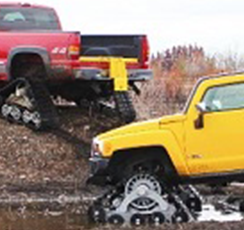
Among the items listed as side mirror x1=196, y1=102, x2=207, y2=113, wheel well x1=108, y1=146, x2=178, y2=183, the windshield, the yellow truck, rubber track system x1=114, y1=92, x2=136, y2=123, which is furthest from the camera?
the windshield

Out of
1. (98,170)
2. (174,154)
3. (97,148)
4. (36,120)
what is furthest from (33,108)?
(174,154)

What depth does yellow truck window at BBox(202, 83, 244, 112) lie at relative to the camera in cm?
1041

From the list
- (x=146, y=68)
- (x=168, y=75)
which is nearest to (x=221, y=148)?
(x=146, y=68)

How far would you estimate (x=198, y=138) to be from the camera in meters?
10.5

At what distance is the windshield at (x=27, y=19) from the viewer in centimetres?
1747

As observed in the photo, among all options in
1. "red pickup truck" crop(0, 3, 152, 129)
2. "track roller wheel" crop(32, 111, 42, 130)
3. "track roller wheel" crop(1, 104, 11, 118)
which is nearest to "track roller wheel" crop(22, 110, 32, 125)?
"red pickup truck" crop(0, 3, 152, 129)

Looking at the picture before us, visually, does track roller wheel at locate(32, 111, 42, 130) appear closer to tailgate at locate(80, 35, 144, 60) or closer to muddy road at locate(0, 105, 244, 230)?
muddy road at locate(0, 105, 244, 230)

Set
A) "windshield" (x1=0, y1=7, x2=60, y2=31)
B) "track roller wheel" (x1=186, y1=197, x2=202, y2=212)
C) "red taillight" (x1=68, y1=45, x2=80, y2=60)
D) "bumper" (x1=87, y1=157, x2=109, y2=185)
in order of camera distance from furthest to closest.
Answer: "windshield" (x1=0, y1=7, x2=60, y2=31)
"red taillight" (x1=68, y1=45, x2=80, y2=60)
"track roller wheel" (x1=186, y1=197, x2=202, y2=212)
"bumper" (x1=87, y1=157, x2=109, y2=185)

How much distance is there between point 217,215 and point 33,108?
20.3 feet

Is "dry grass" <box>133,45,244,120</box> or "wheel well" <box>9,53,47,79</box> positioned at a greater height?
"wheel well" <box>9,53,47,79</box>

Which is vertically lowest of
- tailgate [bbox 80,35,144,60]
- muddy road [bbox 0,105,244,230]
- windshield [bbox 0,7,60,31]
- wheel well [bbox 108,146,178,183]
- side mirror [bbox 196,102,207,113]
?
muddy road [bbox 0,105,244,230]

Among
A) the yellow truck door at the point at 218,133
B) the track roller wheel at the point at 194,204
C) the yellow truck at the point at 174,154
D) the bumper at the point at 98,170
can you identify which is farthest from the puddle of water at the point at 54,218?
the yellow truck door at the point at 218,133

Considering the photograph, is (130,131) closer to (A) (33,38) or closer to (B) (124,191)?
(B) (124,191)

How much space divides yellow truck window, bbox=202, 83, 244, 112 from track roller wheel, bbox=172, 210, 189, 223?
4.69ft
